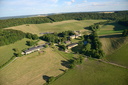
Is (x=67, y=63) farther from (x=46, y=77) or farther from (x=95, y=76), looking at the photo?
(x=95, y=76)

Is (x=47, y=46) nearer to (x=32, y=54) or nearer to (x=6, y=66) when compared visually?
(x=32, y=54)

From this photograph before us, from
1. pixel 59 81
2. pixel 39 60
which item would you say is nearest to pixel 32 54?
pixel 39 60

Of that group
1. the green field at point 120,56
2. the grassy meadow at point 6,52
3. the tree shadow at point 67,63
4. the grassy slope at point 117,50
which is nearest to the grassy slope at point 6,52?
the grassy meadow at point 6,52

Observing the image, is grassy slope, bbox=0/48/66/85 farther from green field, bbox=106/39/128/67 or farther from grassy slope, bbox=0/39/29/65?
green field, bbox=106/39/128/67

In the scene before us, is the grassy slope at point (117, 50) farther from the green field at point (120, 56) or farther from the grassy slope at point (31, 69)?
the grassy slope at point (31, 69)

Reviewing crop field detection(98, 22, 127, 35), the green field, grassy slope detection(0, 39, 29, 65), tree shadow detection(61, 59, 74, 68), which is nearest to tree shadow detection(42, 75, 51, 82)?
tree shadow detection(61, 59, 74, 68)

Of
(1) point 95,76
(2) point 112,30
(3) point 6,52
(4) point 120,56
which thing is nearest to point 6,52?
(3) point 6,52
